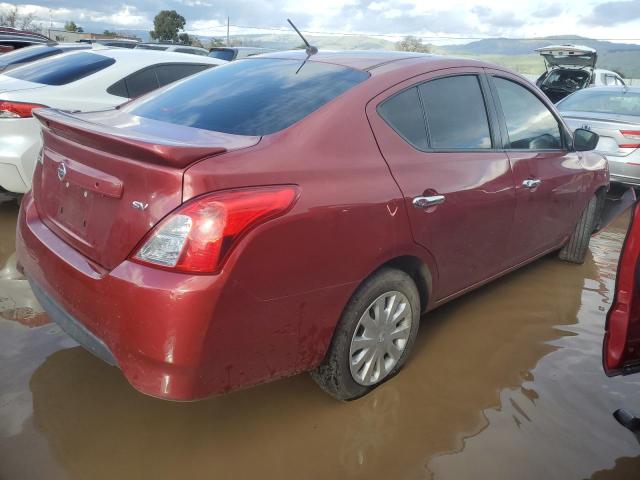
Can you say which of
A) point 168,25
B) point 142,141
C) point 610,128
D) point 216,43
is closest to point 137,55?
point 142,141

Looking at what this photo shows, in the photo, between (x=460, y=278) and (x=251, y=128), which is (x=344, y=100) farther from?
(x=460, y=278)

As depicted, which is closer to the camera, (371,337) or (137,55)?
(371,337)

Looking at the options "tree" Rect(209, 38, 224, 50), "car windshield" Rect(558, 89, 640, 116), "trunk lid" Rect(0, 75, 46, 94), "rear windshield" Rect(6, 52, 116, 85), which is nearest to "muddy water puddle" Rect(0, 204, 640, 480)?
"trunk lid" Rect(0, 75, 46, 94)

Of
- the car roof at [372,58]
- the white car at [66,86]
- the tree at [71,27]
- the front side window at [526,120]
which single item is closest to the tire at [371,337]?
the car roof at [372,58]

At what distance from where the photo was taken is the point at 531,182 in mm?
3254

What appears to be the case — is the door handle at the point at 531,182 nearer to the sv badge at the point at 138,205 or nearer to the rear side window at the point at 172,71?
the sv badge at the point at 138,205

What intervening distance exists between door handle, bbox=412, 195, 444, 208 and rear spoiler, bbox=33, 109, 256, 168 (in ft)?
2.64

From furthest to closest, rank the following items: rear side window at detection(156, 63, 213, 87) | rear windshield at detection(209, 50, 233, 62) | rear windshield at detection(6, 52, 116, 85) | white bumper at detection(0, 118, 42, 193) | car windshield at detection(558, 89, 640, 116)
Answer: rear windshield at detection(209, 50, 233, 62)
car windshield at detection(558, 89, 640, 116)
rear side window at detection(156, 63, 213, 87)
rear windshield at detection(6, 52, 116, 85)
white bumper at detection(0, 118, 42, 193)

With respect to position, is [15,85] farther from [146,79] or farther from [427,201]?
[427,201]

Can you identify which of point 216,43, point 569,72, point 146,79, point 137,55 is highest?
point 216,43

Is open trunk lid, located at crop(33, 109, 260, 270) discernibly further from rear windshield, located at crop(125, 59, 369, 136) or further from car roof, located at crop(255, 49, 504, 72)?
car roof, located at crop(255, 49, 504, 72)

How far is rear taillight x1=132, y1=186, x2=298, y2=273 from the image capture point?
175 centimetres

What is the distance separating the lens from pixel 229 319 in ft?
5.96

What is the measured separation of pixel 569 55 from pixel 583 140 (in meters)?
11.3
